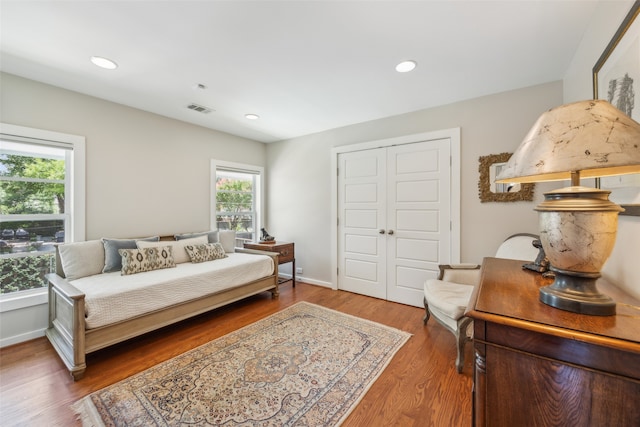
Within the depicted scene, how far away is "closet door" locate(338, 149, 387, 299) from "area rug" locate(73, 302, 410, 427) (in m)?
1.06

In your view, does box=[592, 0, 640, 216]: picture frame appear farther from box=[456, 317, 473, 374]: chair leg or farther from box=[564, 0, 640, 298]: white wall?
box=[456, 317, 473, 374]: chair leg

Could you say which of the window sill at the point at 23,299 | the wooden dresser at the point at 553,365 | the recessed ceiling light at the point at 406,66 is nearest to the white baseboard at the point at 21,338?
the window sill at the point at 23,299

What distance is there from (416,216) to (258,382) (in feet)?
8.07

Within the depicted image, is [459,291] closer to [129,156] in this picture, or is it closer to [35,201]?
[129,156]

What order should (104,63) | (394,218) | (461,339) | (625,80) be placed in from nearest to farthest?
(625,80)
(461,339)
(104,63)
(394,218)

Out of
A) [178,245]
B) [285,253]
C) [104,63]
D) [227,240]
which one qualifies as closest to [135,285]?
[178,245]

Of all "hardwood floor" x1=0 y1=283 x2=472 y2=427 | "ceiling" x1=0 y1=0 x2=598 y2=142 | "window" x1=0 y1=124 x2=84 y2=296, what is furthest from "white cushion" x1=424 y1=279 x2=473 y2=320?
"window" x1=0 y1=124 x2=84 y2=296

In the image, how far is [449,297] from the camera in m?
2.21

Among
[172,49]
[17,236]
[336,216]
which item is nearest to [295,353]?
[336,216]

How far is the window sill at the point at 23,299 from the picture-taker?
90.2 inches

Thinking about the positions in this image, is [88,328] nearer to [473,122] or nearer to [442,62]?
[442,62]

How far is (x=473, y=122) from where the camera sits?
287 centimetres

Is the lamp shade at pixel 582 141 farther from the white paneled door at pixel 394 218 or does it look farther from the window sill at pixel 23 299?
the window sill at pixel 23 299

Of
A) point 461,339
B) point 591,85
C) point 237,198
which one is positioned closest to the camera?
point 591,85
